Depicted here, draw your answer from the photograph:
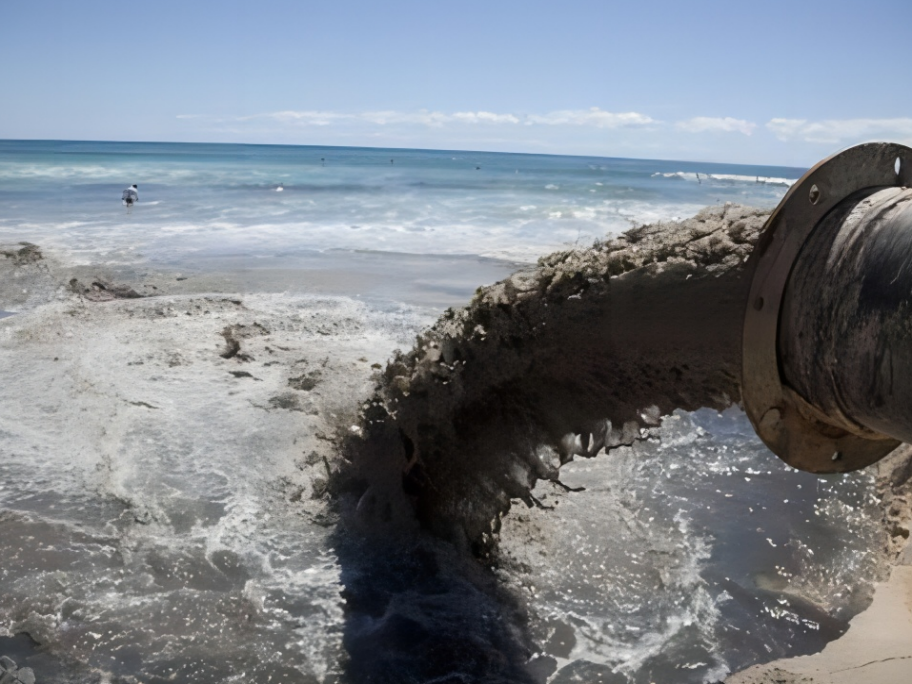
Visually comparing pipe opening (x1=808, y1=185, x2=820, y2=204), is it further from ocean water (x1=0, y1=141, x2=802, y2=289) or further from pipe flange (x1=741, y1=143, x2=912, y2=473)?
ocean water (x1=0, y1=141, x2=802, y2=289)

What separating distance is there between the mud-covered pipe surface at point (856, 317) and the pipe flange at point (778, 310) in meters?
0.03

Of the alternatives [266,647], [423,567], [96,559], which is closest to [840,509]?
[423,567]

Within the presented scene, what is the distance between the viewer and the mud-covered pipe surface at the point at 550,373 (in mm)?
2291

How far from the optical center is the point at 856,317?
1459 mm

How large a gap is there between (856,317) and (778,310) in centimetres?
21

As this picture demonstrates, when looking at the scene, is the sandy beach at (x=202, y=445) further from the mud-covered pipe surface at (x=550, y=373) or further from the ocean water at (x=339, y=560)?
the mud-covered pipe surface at (x=550, y=373)

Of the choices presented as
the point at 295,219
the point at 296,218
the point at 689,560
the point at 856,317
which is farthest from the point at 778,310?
the point at 296,218

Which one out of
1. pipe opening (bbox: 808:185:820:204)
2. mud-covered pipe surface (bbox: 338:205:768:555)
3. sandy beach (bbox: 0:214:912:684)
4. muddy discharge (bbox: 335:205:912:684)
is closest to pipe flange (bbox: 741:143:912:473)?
pipe opening (bbox: 808:185:820:204)

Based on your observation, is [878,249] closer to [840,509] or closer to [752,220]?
[752,220]

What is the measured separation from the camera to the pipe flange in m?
1.63

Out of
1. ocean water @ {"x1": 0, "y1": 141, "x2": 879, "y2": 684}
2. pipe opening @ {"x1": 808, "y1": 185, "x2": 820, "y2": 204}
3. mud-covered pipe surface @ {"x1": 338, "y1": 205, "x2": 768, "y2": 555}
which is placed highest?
pipe opening @ {"x1": 808, "y1": 185, "x2": 820, "y2": 204}

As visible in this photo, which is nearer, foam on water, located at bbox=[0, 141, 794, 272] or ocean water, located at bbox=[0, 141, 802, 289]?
ocean water, located at bbox=[0, 141, 802, 289]

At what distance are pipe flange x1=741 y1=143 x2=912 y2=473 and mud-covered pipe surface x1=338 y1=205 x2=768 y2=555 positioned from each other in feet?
0.67

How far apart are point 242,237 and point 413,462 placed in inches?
445
